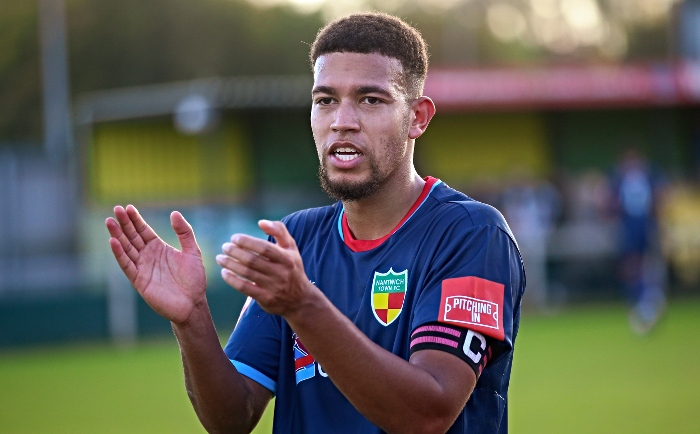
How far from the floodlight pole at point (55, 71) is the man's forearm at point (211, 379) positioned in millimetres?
26426

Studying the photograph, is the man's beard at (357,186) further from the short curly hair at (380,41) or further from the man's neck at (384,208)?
the short curly hair at (380,41)

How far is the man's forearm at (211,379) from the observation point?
3.45 metres

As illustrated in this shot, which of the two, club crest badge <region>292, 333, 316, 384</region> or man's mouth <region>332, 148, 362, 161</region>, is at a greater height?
man's mouth <region>332, 148, 362, 161</region>

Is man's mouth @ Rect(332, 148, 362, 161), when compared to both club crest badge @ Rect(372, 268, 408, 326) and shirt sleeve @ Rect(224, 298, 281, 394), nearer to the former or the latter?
club crest badge @ Rect(372, 268, 408, 326)

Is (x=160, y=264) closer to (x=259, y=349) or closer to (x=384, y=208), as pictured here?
(x=259, y=349)

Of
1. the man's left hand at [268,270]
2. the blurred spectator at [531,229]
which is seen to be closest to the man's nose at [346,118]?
the man's left hand at [268,270]

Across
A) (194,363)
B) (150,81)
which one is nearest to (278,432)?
(194,363)

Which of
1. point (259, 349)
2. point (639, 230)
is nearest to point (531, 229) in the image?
point (639, 230)

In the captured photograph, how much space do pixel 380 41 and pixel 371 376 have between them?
127 cm

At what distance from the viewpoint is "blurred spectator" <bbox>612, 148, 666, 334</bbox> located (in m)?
15.6

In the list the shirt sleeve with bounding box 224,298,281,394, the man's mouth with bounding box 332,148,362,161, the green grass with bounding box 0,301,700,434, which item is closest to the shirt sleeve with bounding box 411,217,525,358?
the man's mouth with bounding box 332,148,362,161

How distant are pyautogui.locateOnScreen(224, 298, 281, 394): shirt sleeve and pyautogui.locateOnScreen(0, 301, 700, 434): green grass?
4.99 m

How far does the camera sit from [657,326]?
49.6 feet

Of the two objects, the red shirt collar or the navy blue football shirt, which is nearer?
the navy blue football shirt
